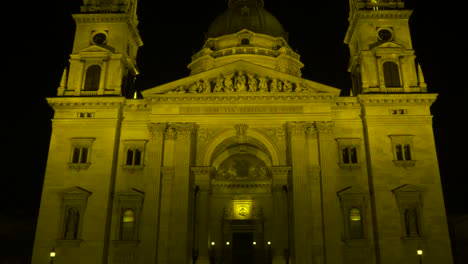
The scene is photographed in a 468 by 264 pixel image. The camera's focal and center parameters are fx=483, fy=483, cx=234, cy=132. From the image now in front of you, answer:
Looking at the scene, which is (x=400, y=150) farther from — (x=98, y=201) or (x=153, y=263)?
(x=98, y=201)

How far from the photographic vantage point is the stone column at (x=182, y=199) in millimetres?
35500

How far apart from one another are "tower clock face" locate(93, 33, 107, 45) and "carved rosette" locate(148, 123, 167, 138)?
10.5m

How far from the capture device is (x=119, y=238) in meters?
37.6

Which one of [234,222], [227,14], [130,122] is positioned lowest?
[234,222]

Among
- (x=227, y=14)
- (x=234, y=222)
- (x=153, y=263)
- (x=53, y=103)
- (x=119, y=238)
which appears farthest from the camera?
(x=227, y=14)

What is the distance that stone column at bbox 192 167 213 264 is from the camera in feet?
118

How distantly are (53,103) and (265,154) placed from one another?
18607 mm

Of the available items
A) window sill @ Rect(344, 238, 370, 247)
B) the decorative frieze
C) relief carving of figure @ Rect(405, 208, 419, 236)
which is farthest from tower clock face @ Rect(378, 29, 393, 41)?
window sill @ Rect(344, 238, 370, 247)

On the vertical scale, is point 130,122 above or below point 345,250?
above

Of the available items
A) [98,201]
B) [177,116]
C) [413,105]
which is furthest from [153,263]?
[413,105]

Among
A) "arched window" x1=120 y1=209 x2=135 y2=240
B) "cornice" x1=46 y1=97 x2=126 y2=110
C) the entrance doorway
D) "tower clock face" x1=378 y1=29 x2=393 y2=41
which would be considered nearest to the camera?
"arched window" x1=120 y1=209 x2=135 y2=240

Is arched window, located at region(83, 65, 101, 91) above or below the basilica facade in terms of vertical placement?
above

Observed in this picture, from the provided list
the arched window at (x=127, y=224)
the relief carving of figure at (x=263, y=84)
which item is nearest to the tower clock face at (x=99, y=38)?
the relief carving of figure at (x=263, y=84)

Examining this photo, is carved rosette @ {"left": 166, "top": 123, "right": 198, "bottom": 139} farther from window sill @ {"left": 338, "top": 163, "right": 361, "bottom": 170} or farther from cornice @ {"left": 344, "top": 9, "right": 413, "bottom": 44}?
cornice @ {"left": 344, "top": 9, "right": 413, "bottom": 44}
